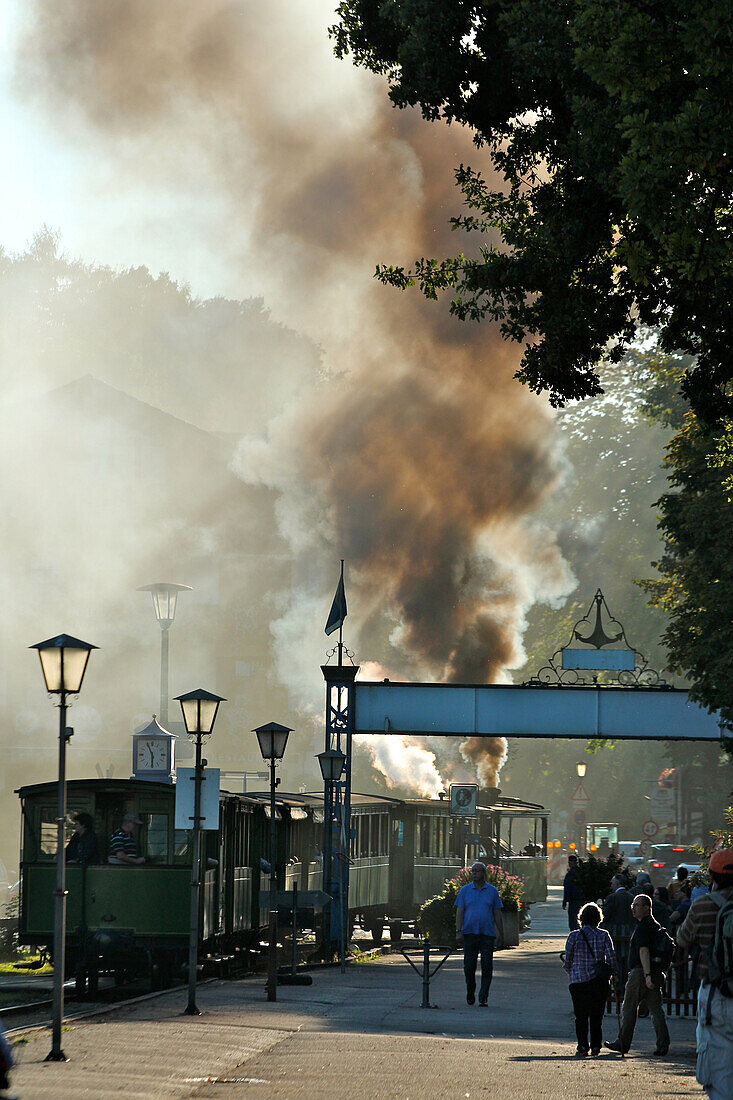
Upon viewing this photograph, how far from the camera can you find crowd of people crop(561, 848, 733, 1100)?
8086mm

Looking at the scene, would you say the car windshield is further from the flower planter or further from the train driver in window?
the train driver in window

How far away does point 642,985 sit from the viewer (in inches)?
581

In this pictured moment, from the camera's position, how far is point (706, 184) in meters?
13.9

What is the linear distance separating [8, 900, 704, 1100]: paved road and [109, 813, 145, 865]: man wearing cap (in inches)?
81.7

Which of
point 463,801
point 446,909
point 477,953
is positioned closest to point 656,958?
point 477,953

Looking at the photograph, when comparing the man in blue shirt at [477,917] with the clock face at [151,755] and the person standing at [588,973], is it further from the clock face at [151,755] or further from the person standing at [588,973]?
the clock face at [151,755]

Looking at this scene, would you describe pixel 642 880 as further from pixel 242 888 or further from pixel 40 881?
pixel 40 881

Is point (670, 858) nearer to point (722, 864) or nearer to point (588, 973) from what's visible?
point (588, 973)

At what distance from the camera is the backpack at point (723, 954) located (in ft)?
26.5

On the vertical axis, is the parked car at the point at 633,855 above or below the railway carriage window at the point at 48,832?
below

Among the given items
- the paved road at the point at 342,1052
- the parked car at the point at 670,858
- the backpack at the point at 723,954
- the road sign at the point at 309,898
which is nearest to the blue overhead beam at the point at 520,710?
the road sign at the point at 309,898

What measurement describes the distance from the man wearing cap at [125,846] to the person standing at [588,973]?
828 centimetres

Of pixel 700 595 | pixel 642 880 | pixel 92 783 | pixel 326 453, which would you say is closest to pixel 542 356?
pixel 92 783

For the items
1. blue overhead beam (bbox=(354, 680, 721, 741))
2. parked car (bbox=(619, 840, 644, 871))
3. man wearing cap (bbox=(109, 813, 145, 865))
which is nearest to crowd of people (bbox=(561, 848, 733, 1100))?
blue overhead beam (bbox=(354, 680, 721, 741))
